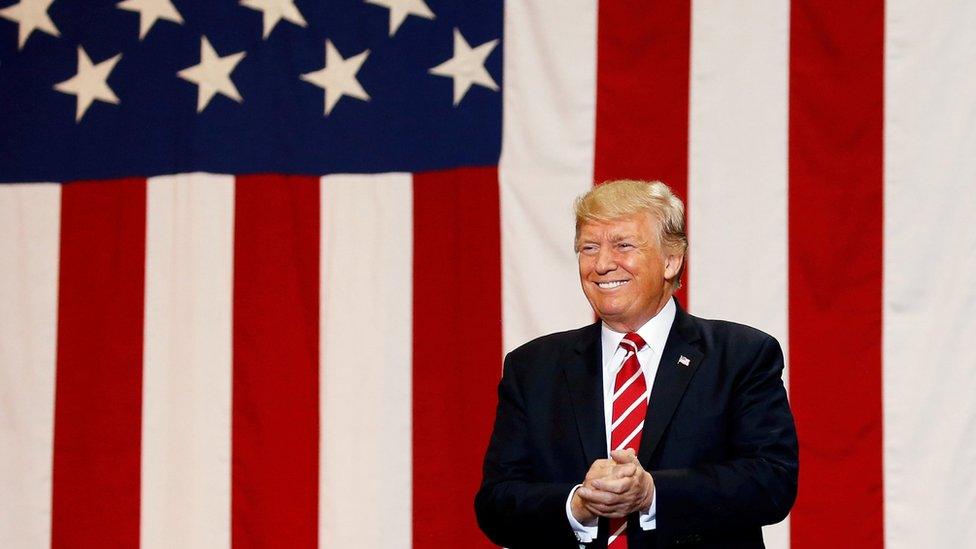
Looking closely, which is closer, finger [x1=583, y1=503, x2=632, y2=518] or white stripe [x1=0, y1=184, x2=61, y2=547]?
finger [x1=583, y1=503, x2=632, y2=518]

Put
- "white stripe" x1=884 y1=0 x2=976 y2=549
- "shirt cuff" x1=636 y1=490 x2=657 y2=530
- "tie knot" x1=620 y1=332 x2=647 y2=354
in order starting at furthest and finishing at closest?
"white stripe" x1=884 y1=0 x2=976 y2=549, "tie knot" x1=620 y1=332 x2=647 y2=354, "shirt cuff" x1=636 y1=490 x2=657 y2=530

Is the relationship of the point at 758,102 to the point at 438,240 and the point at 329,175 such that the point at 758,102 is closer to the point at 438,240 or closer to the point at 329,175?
the point at 438,240

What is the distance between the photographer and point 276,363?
10.6 ft

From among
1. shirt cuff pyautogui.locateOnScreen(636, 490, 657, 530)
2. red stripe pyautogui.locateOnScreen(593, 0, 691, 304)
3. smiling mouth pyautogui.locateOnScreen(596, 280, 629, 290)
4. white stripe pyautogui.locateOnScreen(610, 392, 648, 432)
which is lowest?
shirt cuff pyautogui.locateOnScreen(636, 490, 657, 530)

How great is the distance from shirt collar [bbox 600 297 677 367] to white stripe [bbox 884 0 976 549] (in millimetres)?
985

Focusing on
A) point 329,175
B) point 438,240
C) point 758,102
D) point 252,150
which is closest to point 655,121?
point 758,102

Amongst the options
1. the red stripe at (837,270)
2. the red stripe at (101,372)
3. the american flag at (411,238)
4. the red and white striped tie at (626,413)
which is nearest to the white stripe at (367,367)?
the american flag at (411,238)

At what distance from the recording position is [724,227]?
294 cm

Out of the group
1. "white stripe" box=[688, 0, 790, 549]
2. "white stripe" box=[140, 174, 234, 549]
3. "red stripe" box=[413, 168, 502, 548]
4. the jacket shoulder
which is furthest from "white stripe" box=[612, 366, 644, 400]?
"white stripe" box=[140, 174, 234, 549]

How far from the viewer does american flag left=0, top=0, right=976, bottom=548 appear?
2.81 m

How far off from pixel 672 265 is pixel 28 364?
2.06 metres

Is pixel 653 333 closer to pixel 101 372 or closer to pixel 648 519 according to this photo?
pixel 648 519

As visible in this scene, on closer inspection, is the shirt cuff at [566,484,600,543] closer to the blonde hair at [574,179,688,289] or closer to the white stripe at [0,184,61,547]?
the blonde hair at [574,179,688,289]

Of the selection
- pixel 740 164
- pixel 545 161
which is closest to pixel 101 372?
pixel 545 161
